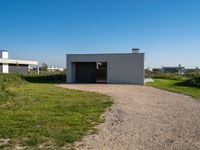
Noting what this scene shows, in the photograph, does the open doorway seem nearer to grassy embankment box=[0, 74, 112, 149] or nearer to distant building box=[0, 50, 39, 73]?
grassy embankment box=[0, 74, 112, 149]

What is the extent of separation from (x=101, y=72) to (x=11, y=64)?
2513 centimetres

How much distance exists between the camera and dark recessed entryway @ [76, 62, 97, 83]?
31.4 meters

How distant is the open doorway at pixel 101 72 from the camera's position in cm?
3092

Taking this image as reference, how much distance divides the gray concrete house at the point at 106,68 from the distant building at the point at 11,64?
68.4ft

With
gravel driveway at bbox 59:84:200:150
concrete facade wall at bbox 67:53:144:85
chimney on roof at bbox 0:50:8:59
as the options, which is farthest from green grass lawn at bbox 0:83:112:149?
chimney on roof at bbox 0:50:8:59

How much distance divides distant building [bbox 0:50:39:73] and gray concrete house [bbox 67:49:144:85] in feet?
68.4

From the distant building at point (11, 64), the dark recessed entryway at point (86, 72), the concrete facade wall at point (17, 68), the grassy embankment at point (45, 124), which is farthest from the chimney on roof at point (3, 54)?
the grassy embankment at point (45, 124)

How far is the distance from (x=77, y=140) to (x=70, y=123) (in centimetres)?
168

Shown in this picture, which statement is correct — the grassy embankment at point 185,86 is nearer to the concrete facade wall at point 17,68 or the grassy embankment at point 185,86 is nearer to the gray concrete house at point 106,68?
the gray concrete house at point 106,68

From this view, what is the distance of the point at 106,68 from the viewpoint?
99.8 feet

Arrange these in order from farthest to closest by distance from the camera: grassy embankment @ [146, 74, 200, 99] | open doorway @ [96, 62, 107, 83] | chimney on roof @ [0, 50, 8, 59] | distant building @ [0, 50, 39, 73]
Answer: chimney on roof @ [0, 50, 8, 59]
distant building @ [0, 50, 39, 73]
open doorway @ [96, 62, 107, 83]
grassy embankment @ [146, 74, 200, 99]

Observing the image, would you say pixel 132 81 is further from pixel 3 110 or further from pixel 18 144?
pixel 18 144

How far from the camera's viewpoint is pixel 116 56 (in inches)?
1129

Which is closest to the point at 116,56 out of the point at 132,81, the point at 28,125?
the point at 132,81
